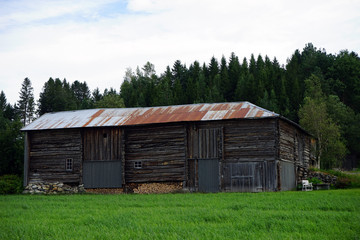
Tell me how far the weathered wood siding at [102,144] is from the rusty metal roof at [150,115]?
0.65m

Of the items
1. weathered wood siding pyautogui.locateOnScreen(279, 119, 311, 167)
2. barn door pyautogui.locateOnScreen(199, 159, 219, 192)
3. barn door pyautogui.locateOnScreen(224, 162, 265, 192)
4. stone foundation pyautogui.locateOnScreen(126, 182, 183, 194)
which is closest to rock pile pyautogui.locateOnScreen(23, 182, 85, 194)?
stone foundation pyautogui.locateOnScreen(126, 182, 183, 194)

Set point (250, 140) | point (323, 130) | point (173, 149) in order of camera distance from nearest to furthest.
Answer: point (250, 140) < point (173, 149) < point (323, 130)

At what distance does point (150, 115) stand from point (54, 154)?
857 cm

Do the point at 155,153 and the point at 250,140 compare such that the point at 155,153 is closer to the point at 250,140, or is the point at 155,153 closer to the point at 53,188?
the point at 250,140

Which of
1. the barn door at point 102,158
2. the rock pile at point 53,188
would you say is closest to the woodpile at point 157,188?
the barn door at point 102,158

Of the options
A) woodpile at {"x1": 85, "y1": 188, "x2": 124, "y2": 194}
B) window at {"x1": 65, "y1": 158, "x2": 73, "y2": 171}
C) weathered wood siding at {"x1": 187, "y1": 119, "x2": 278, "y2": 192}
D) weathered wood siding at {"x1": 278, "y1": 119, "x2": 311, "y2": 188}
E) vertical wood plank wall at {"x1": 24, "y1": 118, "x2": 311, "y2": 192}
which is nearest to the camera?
weathered wood siding at {"x1": 187, "y1": 119, "x2": 278, "y2": 192}

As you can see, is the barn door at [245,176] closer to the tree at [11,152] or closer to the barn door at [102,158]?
the barn door at [102,158]

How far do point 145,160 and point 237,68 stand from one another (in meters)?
76.0

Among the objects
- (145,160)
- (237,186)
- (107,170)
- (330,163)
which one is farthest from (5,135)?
(330,163)

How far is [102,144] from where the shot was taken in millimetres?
35875

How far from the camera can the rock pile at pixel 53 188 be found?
35375 mm

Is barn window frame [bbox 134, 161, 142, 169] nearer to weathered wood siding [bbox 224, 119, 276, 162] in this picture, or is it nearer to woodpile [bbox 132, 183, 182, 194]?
woodpile [bbox 132, 183, 182, 194]

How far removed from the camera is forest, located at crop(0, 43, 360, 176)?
190ft

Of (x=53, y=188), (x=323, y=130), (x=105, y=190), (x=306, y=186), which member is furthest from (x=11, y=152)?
(x=323, y=130)
